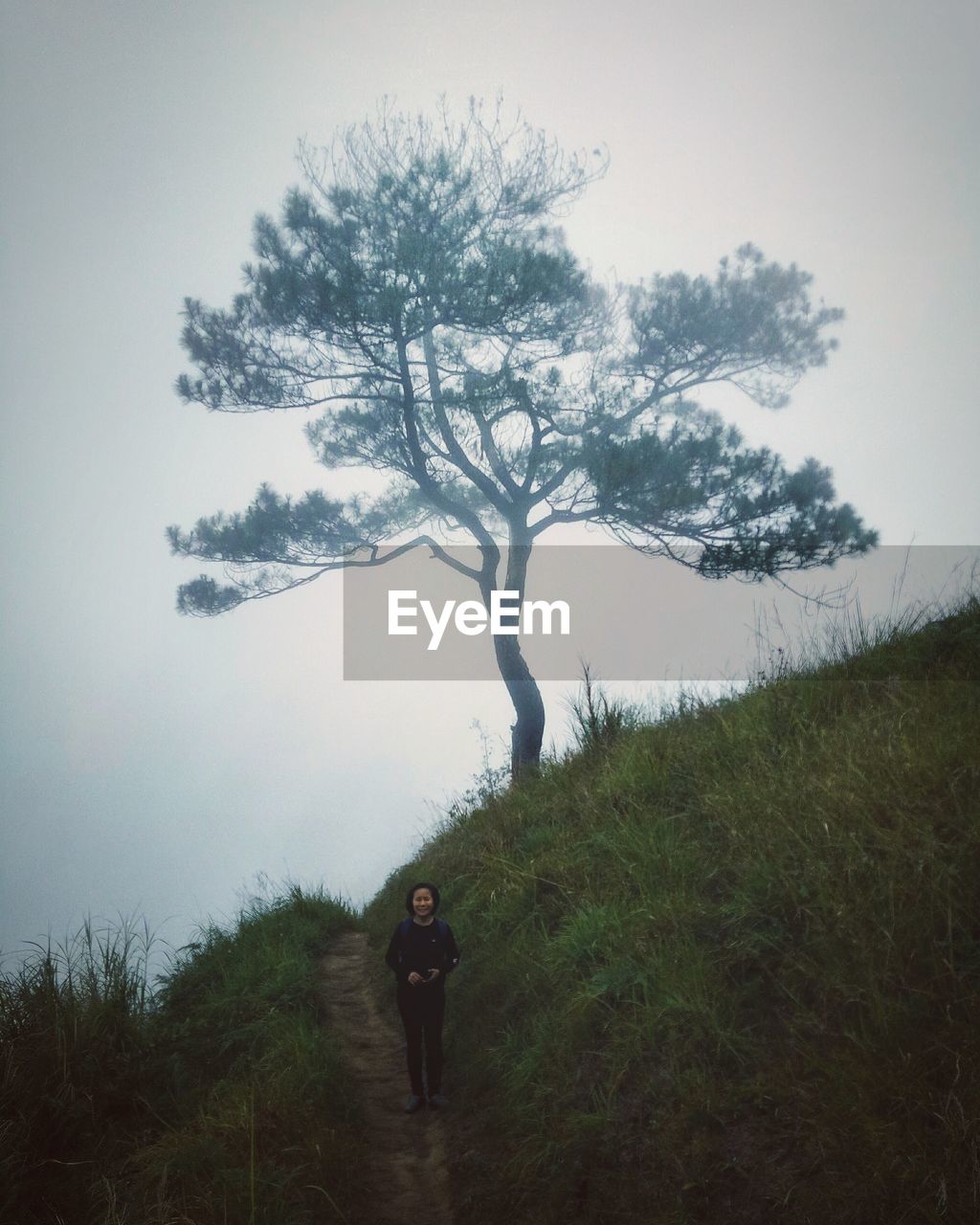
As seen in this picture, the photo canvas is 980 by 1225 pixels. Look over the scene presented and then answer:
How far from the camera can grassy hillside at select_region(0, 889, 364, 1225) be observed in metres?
4.54

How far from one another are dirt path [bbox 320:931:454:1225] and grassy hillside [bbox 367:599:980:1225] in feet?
0.72

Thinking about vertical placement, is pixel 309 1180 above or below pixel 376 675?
below

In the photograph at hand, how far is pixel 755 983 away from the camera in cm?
441

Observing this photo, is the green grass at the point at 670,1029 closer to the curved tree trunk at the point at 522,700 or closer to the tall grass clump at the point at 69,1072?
the tall grass clump at the point at 69,1072

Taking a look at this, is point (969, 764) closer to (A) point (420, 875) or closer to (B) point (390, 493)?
(A) point (420, 875)

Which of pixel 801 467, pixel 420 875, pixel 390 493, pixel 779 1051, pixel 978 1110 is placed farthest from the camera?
pixel 390 493

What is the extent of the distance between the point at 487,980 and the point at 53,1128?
9.94 ft

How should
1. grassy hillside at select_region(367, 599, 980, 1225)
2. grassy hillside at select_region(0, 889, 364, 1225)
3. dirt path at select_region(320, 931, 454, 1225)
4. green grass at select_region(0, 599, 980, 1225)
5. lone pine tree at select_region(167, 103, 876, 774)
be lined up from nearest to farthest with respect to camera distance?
1. grassy hillside at select_region(367, 599, 980, 1225)
2. green grass at select_region(0, 599, 980, 1225)
3. grassy hillside at select_region(0, 889, 364, 1225)
4. dirt path at select_region(320, 931, 454, 1225)
5. lone pine tree at select_region(167, 103, 876, 774)

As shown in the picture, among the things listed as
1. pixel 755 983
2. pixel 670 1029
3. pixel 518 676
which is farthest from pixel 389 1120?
pixel 518 676

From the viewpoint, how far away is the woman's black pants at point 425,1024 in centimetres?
614

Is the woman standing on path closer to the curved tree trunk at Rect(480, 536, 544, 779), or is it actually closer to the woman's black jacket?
the woman's black jacket

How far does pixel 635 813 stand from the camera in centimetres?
667

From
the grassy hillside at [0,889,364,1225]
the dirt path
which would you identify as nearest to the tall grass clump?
the grassy hillside at [0,889,364,1225]

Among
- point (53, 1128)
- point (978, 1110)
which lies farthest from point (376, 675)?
point (978, 1110)
